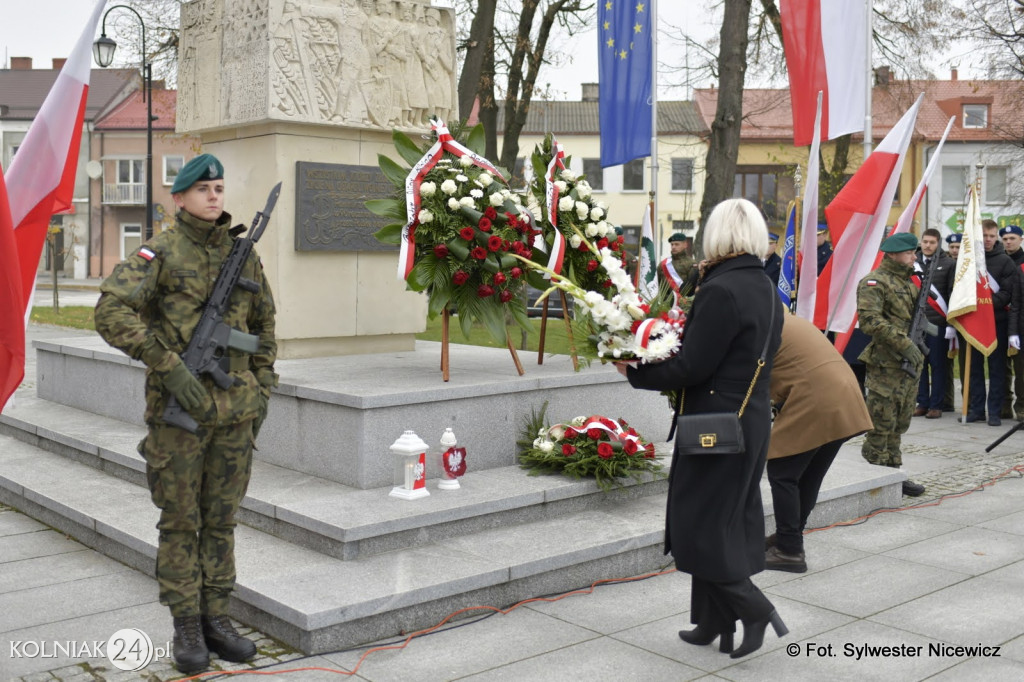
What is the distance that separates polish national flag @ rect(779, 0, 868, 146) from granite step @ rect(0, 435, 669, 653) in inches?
225

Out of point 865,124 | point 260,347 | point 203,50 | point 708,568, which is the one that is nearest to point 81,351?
point 203,50

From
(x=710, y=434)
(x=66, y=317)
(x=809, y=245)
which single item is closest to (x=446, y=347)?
(x=809, y=245)

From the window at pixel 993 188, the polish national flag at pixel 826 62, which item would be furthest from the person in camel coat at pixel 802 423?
the window at pixel 993 188

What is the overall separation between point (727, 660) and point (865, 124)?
334 inches

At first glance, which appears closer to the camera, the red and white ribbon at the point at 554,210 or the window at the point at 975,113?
the red and white ribbon at the point at 554,210

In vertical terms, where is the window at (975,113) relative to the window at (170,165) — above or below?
above

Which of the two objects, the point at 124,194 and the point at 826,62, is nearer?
the point at 826,62

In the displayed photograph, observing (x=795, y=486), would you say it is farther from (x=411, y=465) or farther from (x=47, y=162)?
(x=47, y=162)

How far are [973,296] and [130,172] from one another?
54.3m

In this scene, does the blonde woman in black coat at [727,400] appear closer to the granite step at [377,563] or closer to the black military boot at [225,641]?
the granite step at [377,563]

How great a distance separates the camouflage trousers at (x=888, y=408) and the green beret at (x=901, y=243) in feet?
3.01

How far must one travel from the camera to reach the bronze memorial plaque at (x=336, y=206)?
28.2 ft

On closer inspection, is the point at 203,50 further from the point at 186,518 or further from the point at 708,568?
the point at 708,568

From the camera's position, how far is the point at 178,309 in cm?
457
